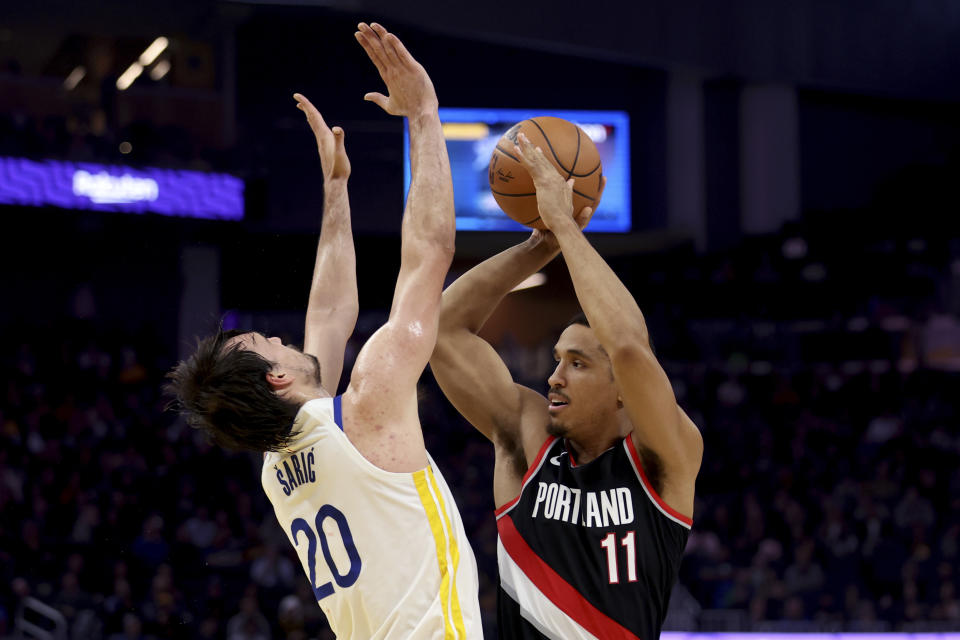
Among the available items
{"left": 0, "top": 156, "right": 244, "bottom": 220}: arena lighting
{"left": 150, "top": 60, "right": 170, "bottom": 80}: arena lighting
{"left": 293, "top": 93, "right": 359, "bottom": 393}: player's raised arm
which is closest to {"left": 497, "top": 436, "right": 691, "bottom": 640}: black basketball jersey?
{"left": 293, "top": 93, "right": 359, "bottom": 393}: player's raised arm

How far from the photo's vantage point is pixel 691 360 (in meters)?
17.0

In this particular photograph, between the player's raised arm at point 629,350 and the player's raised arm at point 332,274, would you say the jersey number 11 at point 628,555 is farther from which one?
the player's raised arm at point 332,274

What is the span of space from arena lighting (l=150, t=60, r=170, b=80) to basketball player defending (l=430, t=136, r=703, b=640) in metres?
15.3

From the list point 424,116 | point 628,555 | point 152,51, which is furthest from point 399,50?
point 152,51

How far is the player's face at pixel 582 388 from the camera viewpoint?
332cm

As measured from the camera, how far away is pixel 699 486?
14875 millimetres

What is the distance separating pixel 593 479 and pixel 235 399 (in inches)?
42.6

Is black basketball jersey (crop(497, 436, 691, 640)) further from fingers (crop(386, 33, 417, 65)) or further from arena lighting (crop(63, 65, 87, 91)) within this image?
arena lighting (crop(63, 65, 87, 91))

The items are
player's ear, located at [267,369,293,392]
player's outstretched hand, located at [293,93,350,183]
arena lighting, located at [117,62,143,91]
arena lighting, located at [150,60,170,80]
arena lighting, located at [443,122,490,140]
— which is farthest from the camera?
arena lighting, located at [443,122,490,140]

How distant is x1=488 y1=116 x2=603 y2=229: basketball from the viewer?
354 cm

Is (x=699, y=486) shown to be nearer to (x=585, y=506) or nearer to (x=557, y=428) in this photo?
(x=557, y=428)

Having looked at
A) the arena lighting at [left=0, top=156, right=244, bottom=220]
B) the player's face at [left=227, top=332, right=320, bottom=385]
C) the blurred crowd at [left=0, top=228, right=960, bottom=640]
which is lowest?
the blurred crowd at [left=0, top=228, right=960, bottom=640]

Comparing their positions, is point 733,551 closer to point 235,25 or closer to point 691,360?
point 691,360

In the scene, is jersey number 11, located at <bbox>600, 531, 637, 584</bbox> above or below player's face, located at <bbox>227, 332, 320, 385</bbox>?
below
